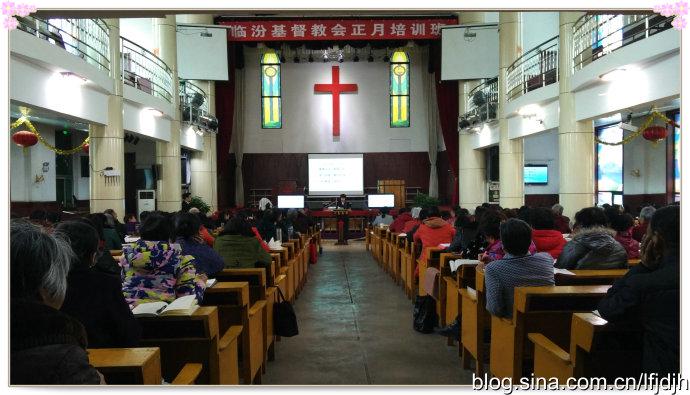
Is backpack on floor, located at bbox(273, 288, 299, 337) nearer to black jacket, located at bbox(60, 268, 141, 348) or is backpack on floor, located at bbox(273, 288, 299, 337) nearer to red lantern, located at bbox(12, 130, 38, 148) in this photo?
black jacket, located at bbox(60, 268, 141, 348)

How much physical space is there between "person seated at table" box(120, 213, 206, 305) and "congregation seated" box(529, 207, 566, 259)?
97.4 inches

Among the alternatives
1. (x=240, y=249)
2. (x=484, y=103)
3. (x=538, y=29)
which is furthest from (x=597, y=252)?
(x=538, y=29)

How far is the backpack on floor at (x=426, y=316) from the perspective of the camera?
484 centimetres

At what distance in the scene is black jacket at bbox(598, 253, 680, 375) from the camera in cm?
181

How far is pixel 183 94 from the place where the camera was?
12.5 metres

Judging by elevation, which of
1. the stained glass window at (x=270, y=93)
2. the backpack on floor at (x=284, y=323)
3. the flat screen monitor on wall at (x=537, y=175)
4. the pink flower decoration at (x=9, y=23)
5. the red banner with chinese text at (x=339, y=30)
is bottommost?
the backpack on floor at (x=284, y=323)

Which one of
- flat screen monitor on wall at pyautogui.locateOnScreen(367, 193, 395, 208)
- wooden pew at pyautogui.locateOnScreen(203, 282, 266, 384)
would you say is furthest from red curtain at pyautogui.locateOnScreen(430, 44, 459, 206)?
wooden pew at pyautogui.locateOnScreen(203, 282, 266, 384)

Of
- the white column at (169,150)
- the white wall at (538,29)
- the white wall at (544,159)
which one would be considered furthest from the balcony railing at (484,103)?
the white column at (169,150)

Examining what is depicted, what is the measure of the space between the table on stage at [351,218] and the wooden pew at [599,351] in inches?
448

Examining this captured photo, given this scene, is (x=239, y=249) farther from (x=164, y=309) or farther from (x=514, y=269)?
(x=514, y=269)

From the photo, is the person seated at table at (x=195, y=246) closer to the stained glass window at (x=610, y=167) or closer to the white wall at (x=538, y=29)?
the stained glass window at (x=610, y=167)

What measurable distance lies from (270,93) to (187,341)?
15425mm

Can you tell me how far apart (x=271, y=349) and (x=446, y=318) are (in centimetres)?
145
